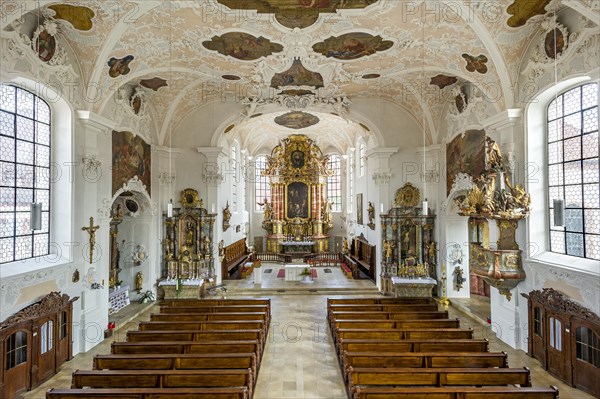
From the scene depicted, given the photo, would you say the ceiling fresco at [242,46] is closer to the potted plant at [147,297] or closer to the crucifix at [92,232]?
the crucifix at [92,232]

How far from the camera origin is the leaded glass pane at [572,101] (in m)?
8.13

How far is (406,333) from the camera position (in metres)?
8.33

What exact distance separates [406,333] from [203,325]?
16.1ft

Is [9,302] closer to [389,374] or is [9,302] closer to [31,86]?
[31,86]

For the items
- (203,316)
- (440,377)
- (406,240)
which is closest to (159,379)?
(203,316)

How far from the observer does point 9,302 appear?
738 centimetres

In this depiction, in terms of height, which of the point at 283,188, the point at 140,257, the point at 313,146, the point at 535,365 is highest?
the point at 313,146

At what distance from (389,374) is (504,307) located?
5842 millimetres

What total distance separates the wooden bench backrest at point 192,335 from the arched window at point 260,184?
1822cm

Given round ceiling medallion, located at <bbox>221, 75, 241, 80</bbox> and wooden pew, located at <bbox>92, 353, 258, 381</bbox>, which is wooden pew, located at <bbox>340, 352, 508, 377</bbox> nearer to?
wooden pew, located at <bbox>92, 353, 258, 381</bbox>

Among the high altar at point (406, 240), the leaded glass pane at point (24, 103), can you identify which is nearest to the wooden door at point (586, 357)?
the high altar at point (406, 240)

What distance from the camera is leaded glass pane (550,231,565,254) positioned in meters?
8.55

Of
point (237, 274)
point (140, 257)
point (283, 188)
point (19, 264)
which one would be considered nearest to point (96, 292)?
point (19, 264)

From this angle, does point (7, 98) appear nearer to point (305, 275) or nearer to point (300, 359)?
point (300, 359)
